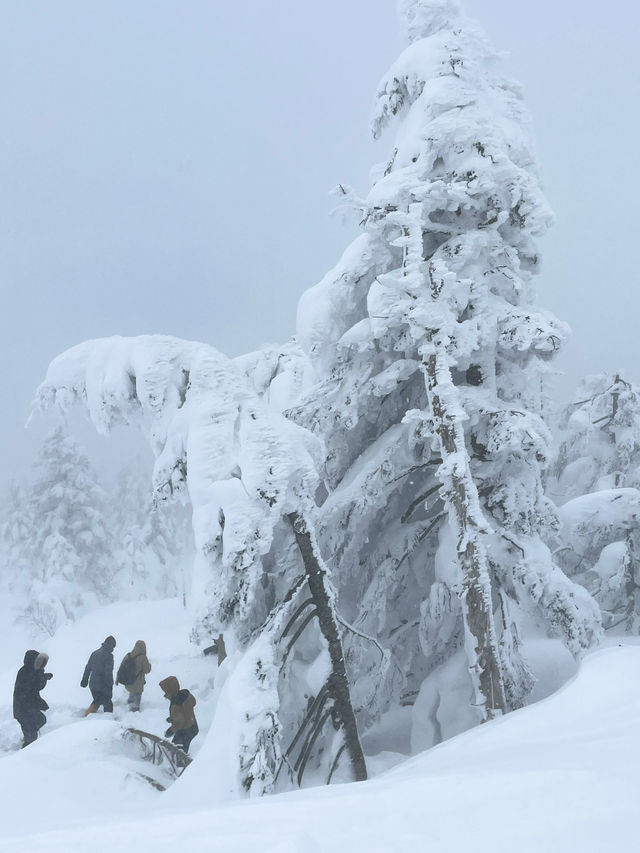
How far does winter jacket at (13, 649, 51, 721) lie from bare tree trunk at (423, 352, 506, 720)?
6.56m

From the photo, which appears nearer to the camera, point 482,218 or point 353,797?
point 353,797

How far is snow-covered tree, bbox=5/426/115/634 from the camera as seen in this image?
30.5 meters

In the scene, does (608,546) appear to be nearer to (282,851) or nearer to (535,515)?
(535,515)

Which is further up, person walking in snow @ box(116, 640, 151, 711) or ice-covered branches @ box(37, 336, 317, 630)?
ice-covered branches @ box(37, 336, 317, 630)

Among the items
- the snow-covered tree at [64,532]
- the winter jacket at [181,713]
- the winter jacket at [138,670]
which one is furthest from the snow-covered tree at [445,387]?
the snow-covered tree at [64,532]

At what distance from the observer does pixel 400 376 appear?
813cm

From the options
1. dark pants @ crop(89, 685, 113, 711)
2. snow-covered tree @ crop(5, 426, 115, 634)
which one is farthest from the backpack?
snow-covered tree @ crop(5, 426, 115, 634)

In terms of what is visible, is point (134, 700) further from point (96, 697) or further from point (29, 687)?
point (29, 687)

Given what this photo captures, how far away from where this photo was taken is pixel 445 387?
709 centimetres

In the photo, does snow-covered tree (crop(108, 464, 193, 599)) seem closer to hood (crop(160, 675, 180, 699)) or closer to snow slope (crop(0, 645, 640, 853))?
hood (crop(160, 675, 180, 699))

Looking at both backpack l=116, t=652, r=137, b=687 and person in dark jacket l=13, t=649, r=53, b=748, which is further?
backpack l=116, t=652, r=137, b=687

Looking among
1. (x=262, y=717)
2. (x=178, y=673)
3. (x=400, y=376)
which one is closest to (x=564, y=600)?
(x=400, y=376)

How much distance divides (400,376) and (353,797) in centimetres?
604

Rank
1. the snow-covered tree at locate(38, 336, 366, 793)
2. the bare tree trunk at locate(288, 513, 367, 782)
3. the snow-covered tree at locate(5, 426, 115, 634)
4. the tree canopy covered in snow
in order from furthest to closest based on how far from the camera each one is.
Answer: the snow-covered tree at locate(5, 426, 115, 634) < the bare tree trunk at locate(288, 513, 367, 782) < the tree canopy covered in snow < the snow-covered tree at locate(38, 336, 366, 793)
